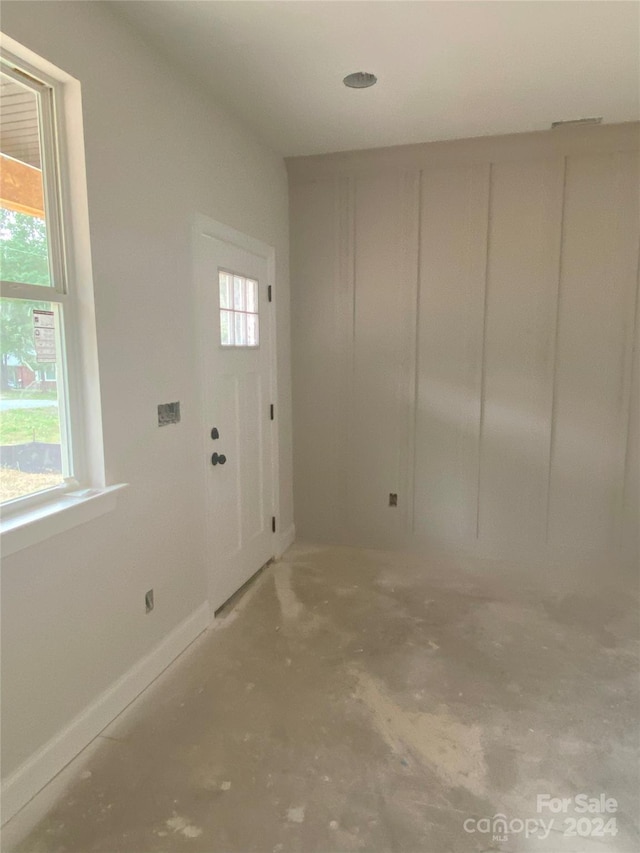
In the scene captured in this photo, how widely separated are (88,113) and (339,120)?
5.34ft

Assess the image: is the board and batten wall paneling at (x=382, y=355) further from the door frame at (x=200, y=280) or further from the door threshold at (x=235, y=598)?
the door threshold at (x=235, y=598)

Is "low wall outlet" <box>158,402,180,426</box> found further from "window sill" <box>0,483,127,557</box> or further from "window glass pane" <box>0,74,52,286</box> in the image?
"window glass pane" <box>0,74,52,286</box>

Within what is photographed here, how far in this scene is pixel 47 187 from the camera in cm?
195

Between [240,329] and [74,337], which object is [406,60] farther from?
[74,337]

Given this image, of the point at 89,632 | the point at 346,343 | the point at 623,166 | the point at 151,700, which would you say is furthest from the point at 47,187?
the point at 623,166

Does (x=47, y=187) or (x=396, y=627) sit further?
(x=396, y=627)

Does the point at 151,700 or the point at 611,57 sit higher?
the point at 611,57

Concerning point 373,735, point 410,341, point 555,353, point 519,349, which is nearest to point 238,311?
point 410,341

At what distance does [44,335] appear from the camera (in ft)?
6.32

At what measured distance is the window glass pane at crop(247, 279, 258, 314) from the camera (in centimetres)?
336

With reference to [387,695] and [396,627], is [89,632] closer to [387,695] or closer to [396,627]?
[387,695]

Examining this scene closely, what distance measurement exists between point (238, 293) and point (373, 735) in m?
2.38

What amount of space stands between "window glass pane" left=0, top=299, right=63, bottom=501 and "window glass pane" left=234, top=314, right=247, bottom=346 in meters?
1.33

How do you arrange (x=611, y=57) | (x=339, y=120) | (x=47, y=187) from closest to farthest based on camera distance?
1. (x=47, y=187)
2. (x=611, y=57)
3. (x=339, y=120)
